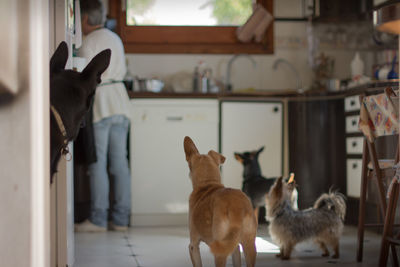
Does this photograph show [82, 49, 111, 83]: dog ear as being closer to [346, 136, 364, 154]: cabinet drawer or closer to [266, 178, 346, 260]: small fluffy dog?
[266, 178, 346, 260]: small fluffy dog

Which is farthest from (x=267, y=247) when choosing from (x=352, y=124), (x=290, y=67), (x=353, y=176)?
(x=290, y=67)

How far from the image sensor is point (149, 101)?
430cm

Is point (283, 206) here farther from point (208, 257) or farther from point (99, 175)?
point (99, 175)

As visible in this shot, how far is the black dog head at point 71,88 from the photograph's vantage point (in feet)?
5.50

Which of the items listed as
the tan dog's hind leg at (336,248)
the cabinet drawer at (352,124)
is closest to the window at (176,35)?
the cabinet drawer at (352,124)

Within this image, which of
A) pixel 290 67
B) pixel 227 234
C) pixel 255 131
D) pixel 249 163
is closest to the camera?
pixel 227 234

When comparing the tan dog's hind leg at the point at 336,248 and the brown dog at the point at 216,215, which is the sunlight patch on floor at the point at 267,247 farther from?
the brown dog at the point at 216,215

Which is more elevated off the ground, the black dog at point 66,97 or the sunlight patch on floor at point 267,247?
the black dog at point 66,97

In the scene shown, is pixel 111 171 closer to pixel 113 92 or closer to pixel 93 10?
pixel 113 92

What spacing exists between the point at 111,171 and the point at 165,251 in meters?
1.25

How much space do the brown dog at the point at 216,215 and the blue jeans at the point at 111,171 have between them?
2.08 m

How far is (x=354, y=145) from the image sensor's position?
Result: 13.4ft

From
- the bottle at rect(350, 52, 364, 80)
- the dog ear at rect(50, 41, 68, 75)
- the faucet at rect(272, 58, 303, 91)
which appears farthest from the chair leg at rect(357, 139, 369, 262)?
the faucet at rect(272, 58, 303, 91)

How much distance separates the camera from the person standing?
3.93 meters
